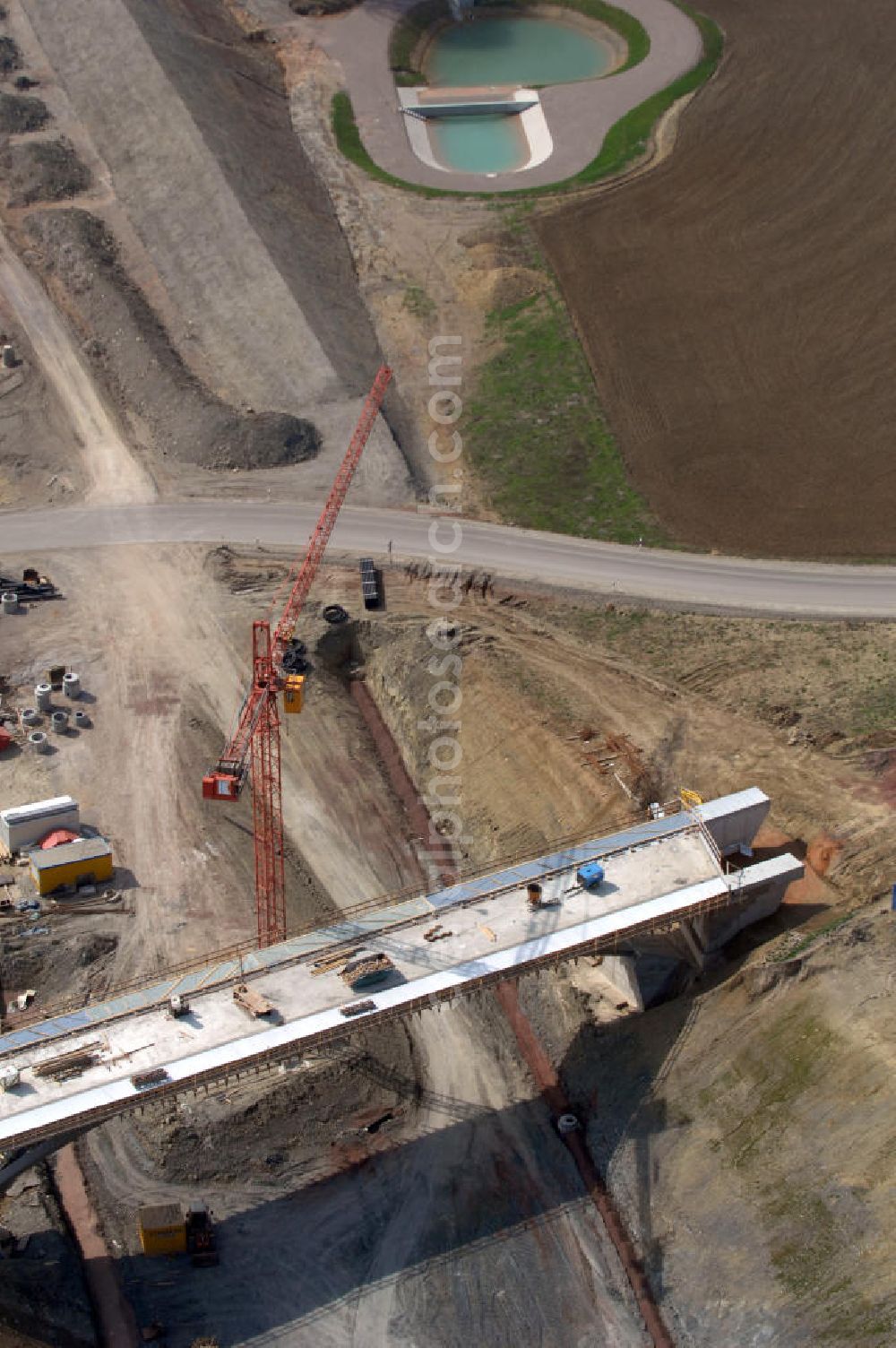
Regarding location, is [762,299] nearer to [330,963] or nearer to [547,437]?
[547,437]

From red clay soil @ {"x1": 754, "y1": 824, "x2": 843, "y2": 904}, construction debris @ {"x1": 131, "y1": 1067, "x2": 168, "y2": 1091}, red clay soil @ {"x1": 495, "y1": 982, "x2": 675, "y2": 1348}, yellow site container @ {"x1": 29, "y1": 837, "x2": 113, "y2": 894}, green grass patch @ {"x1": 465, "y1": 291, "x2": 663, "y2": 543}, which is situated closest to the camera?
construction debris @ {"x1": 131, "y1": 1067, "x2": 168, "y2": 1091}

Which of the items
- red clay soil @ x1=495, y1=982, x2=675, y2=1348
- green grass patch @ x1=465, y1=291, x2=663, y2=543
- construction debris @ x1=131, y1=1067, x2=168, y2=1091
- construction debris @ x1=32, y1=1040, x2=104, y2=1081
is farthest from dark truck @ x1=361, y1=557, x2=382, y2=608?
construction debris @ x1=131, y1=1067, x2=168, y2=1091

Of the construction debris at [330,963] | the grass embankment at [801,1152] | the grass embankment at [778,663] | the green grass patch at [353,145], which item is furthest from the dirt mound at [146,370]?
the grass embankment at [801,1152]

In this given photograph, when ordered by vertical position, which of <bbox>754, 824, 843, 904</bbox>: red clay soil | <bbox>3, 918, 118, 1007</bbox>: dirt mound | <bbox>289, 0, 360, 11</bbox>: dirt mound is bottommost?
<bbox>754, 824, 843, 904</bbox>: red clay soil

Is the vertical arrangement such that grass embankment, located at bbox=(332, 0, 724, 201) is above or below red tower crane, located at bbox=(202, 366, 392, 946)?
above

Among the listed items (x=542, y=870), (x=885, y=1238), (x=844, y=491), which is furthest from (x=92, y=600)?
(x=885, y=1238)

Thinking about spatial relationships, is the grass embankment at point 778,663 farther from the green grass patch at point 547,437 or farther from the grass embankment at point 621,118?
the grass embankment at point 621,118

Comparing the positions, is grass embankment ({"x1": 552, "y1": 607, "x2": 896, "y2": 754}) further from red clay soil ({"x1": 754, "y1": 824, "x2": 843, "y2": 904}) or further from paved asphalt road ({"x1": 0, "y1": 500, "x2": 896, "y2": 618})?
red clay soil ({"x1": 754, "y1": 824, "x2": 843, "y2": 904})
